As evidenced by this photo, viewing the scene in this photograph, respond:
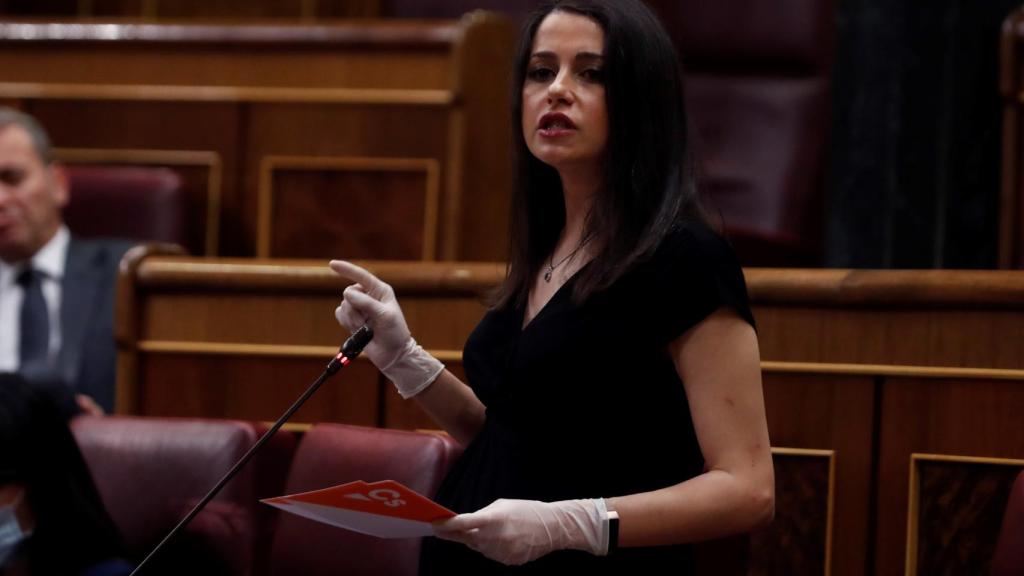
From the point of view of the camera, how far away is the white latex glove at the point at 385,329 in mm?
530

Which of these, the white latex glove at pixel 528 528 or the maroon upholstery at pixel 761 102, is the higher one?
the maroon upholstery at pixel 761 102

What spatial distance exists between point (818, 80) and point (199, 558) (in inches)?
31.2

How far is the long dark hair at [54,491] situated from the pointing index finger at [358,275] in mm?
198

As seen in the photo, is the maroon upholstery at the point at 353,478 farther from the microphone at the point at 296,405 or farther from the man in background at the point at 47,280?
the man in background at the point at 47,280

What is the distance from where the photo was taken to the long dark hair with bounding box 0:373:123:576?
639 mm

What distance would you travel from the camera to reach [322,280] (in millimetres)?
756

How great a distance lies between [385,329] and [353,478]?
0.12 meters

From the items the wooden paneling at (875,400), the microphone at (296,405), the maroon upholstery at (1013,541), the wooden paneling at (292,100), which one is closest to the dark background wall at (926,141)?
the wooden paneling at (292,100)

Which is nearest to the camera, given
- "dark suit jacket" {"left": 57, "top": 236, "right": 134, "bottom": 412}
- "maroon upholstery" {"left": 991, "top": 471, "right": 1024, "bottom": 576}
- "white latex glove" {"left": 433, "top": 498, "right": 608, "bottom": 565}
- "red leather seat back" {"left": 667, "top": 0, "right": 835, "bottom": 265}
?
"white latex glove" {"left": 433, "top": 498, "right": 608, "bottom": 565}

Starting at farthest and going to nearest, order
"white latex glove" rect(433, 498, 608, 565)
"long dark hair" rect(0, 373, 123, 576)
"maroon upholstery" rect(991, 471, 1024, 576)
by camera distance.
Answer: "long dark hair" rect(0, 373, 123, 576) → "maroon upholstery" rect(991, 471, 1024, 576) → "white latex glove" rect(433, 498, 608, 565)

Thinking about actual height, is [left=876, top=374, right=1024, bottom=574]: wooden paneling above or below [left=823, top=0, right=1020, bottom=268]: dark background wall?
below

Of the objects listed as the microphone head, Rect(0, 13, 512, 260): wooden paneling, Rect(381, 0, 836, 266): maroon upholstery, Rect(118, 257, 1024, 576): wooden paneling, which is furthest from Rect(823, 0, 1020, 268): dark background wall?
the microphone head

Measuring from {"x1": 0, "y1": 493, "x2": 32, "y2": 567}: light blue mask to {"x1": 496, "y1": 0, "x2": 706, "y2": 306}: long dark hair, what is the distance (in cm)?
31

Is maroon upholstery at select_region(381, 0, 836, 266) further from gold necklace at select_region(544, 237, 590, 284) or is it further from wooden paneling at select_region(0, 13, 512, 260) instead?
gold necklace at select_region(544, 237, 590, 284)
